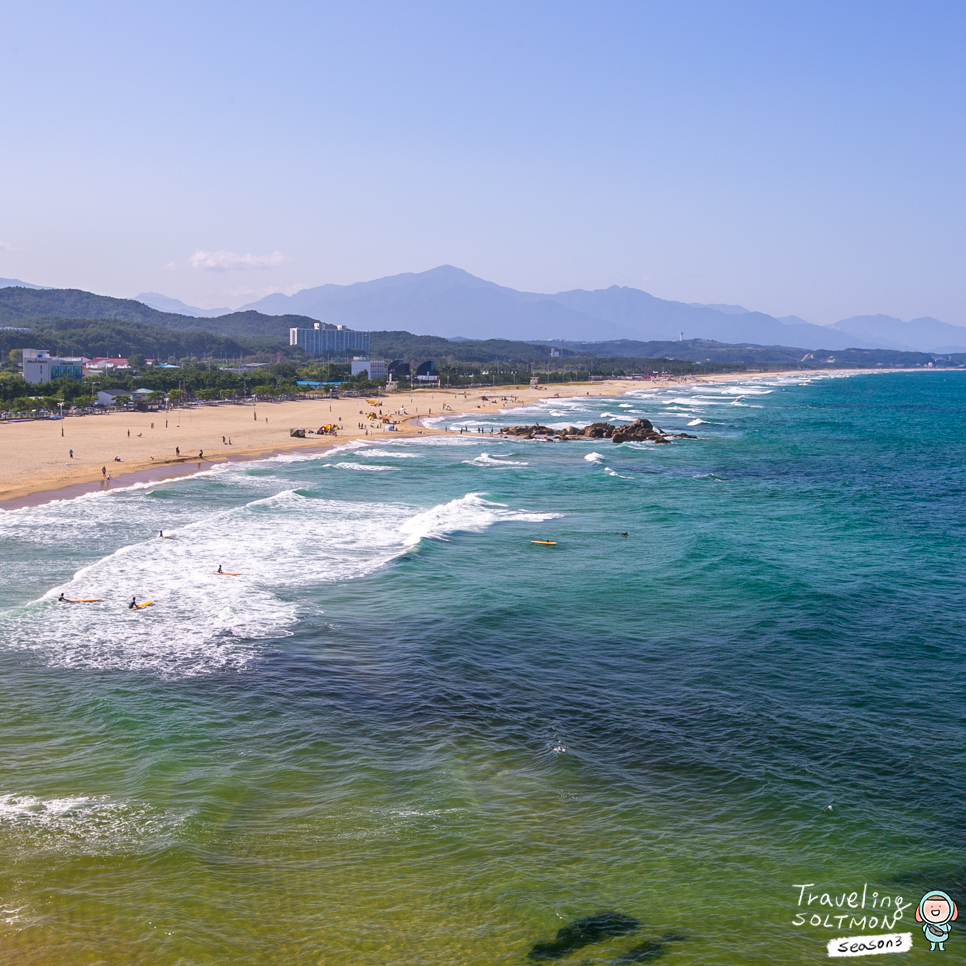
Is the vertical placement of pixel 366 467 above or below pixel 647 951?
above

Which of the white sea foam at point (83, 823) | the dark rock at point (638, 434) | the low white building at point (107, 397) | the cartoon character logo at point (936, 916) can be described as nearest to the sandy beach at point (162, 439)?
the low white building at point (107, 397)

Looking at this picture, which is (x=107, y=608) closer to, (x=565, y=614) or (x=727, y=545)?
(x=565, y=614)

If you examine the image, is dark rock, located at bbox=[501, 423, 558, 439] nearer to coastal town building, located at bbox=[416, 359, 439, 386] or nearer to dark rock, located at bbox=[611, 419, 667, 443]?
dark rock, located at bbox=[611, 419, 667, 443]

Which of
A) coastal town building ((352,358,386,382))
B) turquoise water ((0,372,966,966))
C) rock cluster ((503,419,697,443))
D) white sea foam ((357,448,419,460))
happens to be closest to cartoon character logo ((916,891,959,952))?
turquoise water ((0,372,966,966))

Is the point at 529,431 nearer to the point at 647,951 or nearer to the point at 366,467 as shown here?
the point at 366,467

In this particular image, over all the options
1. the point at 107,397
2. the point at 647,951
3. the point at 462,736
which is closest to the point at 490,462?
the point at 462,736

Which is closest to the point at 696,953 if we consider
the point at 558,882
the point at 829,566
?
the point at 558,882
